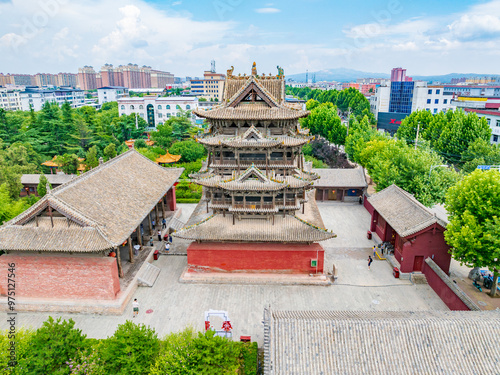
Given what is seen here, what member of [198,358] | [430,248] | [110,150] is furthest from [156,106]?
[198,358]

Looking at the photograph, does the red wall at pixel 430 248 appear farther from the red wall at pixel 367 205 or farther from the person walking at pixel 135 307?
the person walking at pixel 135 307

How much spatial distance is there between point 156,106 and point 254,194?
69.2m

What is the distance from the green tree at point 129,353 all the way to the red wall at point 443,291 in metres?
18.3

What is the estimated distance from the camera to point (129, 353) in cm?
1532

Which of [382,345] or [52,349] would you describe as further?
[52,349]

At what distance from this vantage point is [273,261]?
2552cm

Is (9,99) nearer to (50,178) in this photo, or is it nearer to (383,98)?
(50,178)

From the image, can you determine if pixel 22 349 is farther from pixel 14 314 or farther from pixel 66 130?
pixel 66 130

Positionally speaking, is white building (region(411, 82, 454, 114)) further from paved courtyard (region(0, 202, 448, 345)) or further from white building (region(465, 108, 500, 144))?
paved courtyard (region(0, 202, 448, 345))

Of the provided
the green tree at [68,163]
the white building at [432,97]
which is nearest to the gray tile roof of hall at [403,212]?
the green tree at [68,163]

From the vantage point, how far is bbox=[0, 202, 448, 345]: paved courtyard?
21.3 m

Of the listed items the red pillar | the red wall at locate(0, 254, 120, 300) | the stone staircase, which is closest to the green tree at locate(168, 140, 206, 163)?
the red pillar

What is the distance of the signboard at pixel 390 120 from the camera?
8469 centimetres

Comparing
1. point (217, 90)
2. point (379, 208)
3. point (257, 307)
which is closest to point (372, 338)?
point (257, 307)
